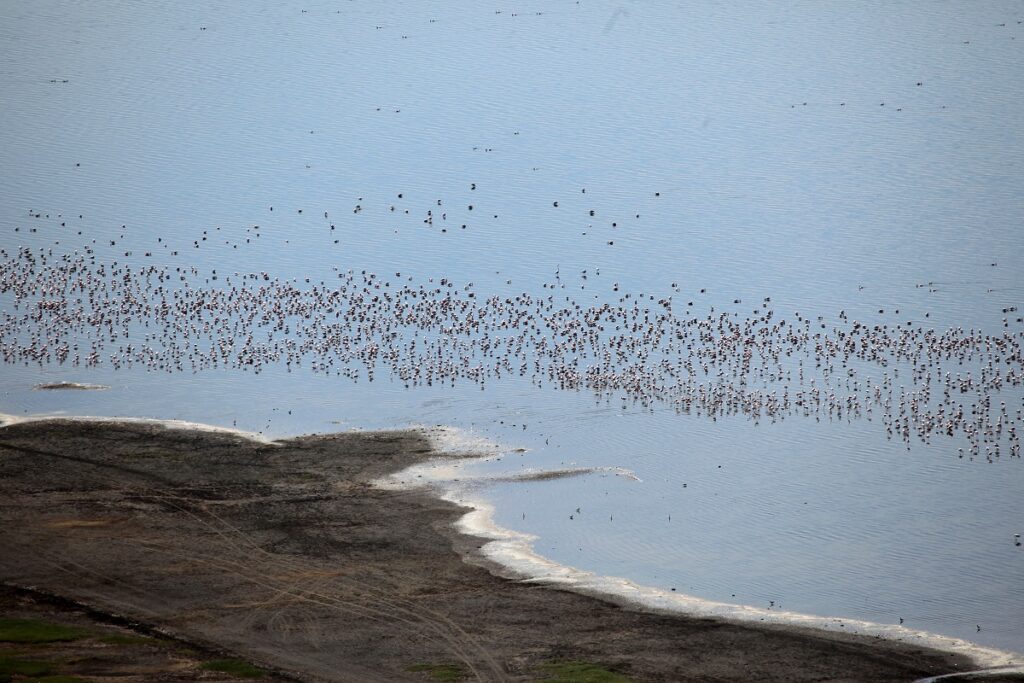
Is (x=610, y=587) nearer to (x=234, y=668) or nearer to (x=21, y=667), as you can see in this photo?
(x=234, y=668)

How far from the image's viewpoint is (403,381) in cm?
7119

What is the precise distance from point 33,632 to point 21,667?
10.3 ft

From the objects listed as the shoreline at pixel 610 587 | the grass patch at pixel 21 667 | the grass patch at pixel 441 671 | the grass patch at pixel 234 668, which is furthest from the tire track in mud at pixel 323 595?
the grass patch at pixel 21 667

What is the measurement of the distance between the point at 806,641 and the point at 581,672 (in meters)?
6.83

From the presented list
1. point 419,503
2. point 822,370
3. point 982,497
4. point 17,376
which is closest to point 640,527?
point 419,503

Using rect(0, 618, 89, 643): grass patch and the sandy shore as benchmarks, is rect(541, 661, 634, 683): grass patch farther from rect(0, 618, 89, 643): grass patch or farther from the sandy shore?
rect(0, 618, 89, 643): grass patch

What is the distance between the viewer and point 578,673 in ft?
140

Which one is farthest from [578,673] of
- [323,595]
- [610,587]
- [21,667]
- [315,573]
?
[21,667]

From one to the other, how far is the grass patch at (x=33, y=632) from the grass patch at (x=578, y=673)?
42.8 ft

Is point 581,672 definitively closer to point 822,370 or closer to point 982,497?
point 982,497

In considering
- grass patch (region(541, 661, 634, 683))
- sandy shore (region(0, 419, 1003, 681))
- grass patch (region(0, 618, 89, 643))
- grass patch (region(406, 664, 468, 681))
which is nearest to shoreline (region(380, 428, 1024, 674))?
sandy shore (region(0, 419, 1003, 681))

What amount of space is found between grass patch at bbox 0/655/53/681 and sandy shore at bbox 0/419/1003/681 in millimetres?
4462

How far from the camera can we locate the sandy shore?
144 feet

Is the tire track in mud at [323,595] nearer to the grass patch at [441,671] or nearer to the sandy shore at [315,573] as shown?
the sandy shore at [315,573]
